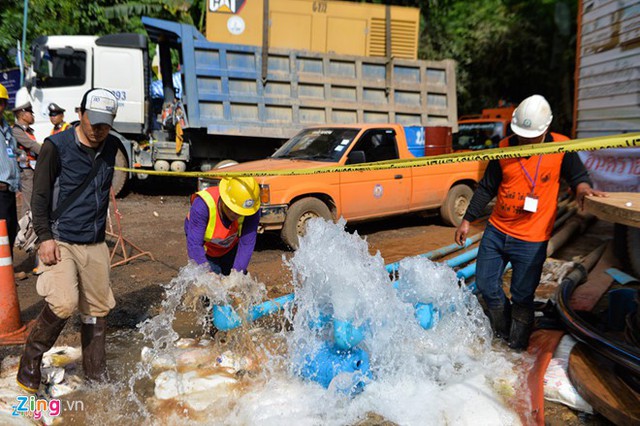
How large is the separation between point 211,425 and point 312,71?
838cm

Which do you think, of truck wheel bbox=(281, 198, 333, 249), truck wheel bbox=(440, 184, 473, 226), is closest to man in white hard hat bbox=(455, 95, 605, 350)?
truck wheel bbox=(281, 198, 333, 249)

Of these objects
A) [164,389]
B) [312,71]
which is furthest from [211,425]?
[312,71]

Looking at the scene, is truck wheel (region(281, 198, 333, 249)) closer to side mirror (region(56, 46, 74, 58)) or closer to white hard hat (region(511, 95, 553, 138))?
white hard hat (region(511, 95, 553, 138))

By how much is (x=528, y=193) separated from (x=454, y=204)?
5.31m

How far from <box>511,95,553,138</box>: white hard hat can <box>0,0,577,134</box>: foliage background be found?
46.5 feet

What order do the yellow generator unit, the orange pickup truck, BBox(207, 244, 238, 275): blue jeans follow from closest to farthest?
BBox(207, 244, 238, 275): blue jeans → the orange pickup truck → the yellow generator unit

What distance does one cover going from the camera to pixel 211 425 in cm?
321

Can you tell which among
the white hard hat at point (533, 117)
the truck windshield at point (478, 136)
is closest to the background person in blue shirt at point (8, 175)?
the white hard hat at point (533, 117)

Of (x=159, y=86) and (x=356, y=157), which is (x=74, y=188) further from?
(x=159, y=86)

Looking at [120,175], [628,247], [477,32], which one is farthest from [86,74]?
[477,32]

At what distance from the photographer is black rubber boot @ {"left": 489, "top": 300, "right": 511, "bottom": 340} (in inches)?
168

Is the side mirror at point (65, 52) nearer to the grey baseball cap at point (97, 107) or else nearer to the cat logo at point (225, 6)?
the cat logo at point (225, 6)

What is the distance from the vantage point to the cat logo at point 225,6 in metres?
10.3

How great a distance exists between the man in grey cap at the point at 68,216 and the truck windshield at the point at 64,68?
8151mm
